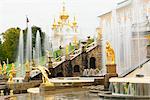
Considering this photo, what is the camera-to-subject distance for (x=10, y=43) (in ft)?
195

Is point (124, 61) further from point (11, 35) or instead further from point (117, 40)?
point (11, 35)

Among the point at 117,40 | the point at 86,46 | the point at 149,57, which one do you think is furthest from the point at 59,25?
the point at 149,57

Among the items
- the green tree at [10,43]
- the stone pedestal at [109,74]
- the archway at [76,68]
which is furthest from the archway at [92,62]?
the green tree at [10,43]

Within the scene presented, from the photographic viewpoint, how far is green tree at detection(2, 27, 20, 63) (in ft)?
188

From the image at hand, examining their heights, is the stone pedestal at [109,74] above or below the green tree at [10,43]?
below

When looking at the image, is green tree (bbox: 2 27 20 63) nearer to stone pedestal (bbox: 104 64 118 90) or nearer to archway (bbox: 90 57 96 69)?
archway (bbox: 90 57 96 69)

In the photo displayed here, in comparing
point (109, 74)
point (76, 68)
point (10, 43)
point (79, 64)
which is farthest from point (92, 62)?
point (10, 43)

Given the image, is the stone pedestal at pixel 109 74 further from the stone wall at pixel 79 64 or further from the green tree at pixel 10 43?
the green tree at pixel 10 43

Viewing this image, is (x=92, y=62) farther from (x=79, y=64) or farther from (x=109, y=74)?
(x=109, y=74)

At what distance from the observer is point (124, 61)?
27.6 metres

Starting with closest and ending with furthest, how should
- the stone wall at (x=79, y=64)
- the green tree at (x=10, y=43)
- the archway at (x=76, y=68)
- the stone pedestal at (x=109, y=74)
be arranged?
the stone pedestal at (x=109, y=74) < the stone wall at (x=79, y=64) < the archway at (x=76, y=68) < the green tree at (x=10, y=43)

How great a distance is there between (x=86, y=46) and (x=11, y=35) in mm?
25068

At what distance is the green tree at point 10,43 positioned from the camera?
57375 mm

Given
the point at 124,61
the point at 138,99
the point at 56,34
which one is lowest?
the point at 138,99
